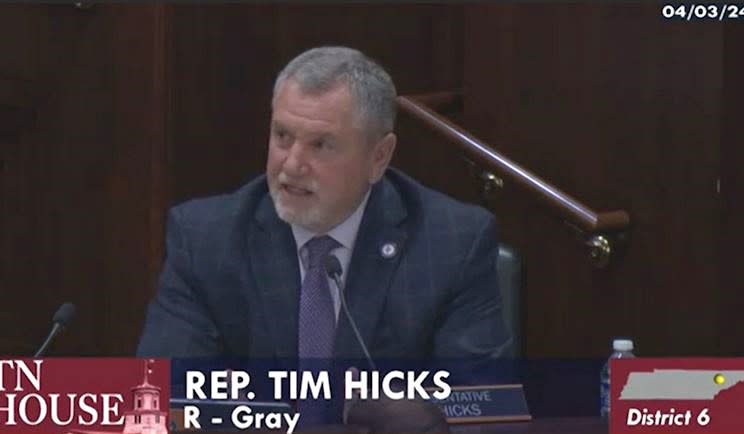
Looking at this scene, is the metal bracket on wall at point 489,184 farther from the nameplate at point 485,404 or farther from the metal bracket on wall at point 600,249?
the nameplate at point 485,404

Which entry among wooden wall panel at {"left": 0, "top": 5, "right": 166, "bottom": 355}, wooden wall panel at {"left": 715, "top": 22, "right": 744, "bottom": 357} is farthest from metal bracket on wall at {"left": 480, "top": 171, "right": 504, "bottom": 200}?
wooden wall panel at {"left": 0, "top": 5, "right": 166, "bottom": 355}

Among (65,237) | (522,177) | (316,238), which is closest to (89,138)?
(65,237)

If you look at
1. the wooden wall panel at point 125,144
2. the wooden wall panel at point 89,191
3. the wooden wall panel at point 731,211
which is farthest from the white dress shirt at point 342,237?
the wooden wall panel at point 731,211

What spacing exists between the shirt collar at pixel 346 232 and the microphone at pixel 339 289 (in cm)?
4

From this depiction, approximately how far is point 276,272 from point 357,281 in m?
0.16

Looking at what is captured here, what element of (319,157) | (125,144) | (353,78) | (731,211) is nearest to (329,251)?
(319,157)

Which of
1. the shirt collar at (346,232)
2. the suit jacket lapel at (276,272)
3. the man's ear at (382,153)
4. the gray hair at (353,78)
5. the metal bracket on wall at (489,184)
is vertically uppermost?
the gray hair at (353,78)

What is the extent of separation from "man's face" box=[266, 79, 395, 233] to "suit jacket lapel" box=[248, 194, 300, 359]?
29 millimetres

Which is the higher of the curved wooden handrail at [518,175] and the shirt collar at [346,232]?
the curved wooden handrail at [518,175]

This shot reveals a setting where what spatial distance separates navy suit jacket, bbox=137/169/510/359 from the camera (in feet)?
13.5

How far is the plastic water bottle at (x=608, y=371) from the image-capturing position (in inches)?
162

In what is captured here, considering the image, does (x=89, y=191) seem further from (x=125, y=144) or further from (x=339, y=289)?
(x=339, y=289)

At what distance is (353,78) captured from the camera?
13.5ft

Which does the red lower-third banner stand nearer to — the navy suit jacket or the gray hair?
the navy suit jacket
